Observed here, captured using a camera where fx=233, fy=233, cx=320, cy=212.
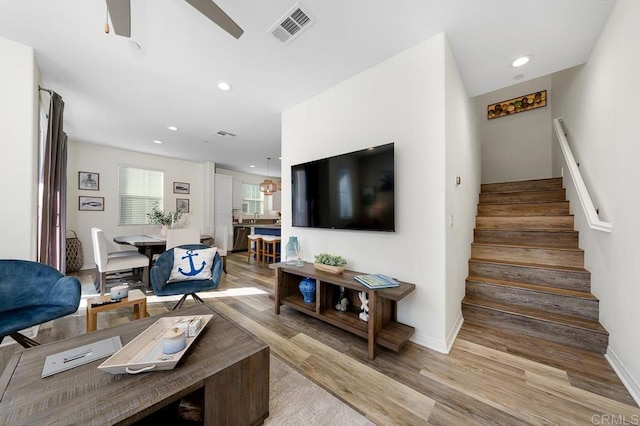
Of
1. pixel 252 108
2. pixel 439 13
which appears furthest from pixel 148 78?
pixel 439 13

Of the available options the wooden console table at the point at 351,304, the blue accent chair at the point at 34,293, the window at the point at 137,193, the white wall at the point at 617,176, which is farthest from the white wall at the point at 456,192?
the window at the point at 137,193

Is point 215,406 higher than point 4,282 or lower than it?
lower

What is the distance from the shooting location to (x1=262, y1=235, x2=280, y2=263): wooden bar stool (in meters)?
4.96

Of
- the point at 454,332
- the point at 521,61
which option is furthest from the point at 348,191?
the point at 521,61

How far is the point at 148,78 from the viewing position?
102 inches

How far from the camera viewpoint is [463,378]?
1.63m

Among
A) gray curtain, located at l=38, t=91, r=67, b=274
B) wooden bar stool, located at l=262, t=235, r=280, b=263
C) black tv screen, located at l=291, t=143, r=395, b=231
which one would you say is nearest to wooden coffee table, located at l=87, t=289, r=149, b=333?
gray curtain, located at l=38, t=91, r=67, b=274

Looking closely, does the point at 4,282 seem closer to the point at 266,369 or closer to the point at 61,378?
the point at 61,378

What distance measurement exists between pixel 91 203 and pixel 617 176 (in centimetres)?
763

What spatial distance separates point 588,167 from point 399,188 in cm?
200

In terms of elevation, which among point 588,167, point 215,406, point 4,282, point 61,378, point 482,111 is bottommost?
point 215,406

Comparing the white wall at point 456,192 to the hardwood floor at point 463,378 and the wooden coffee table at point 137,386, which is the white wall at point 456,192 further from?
the wooden coffee table at point 137,386

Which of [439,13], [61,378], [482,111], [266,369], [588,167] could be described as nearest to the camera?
[61,378]

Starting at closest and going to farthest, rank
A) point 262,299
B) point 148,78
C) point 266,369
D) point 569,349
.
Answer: point 266,369 → point 569,349 → point 148,78 → point 262,299
